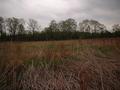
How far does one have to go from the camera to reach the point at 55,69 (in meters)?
2.87

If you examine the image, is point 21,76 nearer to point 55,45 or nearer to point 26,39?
point 26,39

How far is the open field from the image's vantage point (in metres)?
2.33

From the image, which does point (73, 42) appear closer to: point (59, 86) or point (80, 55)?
point (80, 55)

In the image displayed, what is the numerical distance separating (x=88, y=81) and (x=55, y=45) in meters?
1.79

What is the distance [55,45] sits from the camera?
12.3ft

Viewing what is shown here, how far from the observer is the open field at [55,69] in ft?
7.66

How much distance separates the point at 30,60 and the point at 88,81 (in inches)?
69.0

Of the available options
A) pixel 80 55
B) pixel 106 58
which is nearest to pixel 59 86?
pixel 80 55

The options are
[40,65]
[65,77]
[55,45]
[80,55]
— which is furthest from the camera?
[55,45]

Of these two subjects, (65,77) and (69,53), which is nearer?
(65,77)

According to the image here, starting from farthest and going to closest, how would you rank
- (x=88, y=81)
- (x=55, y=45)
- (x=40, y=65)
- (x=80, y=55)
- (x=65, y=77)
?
(x=55, y=45) → (x=80, y=55) → (x=40, y=65) → (x=65, y=77) → (x=88, y=81)

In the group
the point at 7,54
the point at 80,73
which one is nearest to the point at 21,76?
the point at 7,54

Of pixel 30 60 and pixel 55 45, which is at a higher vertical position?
pixel 55 45

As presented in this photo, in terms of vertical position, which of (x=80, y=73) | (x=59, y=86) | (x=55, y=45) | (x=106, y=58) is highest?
(x=55, y=45)
